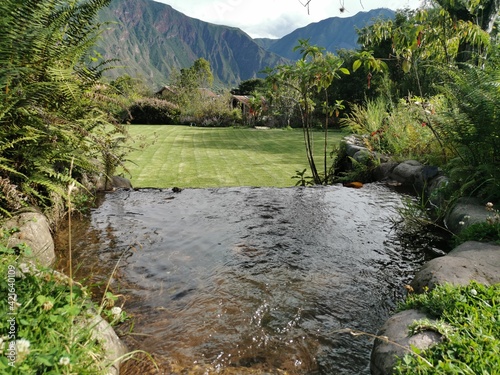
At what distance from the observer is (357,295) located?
255cm

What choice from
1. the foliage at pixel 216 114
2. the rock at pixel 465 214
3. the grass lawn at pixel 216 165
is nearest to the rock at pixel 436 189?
the rock at pixel 465 214

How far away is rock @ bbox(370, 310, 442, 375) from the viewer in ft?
5.34

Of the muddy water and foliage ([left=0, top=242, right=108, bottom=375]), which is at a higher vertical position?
foliage ([left=0, top=242, right=108, bottom=375])

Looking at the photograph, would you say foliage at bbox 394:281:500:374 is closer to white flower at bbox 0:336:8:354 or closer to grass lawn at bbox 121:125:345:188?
white flower at bbox 0:336:8:354

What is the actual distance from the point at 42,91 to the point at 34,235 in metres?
1.25

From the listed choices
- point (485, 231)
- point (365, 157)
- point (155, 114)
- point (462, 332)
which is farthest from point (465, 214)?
point (155, 114)

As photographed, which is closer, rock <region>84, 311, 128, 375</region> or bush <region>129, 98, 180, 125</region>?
rock <region>84, 311, 128, 375</region>

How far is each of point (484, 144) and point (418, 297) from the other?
2439mm

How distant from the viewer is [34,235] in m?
2.73

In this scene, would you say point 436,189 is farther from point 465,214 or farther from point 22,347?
point 22,347

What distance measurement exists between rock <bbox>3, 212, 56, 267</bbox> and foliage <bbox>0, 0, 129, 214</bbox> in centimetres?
16

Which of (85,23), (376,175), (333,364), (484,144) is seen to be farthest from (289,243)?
(376,175)

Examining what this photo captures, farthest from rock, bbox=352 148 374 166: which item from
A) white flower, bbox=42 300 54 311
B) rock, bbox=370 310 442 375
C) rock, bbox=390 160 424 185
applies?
white flower, bbox=42 300 54 311

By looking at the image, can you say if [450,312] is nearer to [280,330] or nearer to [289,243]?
[280,330]
